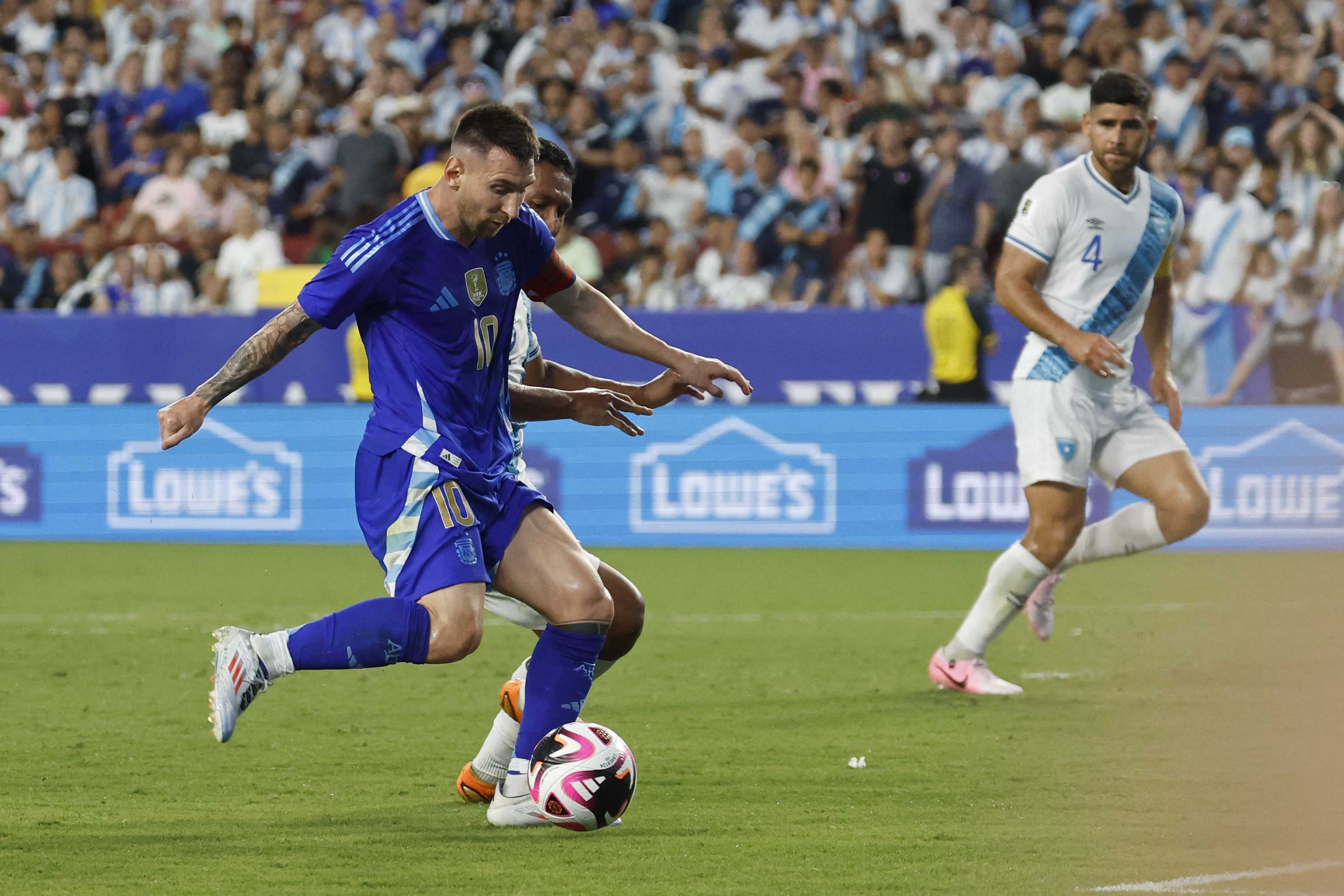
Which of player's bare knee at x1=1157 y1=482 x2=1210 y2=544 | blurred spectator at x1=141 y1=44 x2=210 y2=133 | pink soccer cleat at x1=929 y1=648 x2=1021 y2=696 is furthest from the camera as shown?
blurred spectator at x1=141 y1=44 x2=210 y2=133

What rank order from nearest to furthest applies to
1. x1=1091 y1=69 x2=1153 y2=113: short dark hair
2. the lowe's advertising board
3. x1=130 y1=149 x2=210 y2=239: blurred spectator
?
x1=1091 y1=69 x2=1153 y2=113: short dark hair < the lowe's advertising board < x1=130 y1=149 x2=210 y2=239: blurred spectator

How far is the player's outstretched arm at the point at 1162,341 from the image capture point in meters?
7.66

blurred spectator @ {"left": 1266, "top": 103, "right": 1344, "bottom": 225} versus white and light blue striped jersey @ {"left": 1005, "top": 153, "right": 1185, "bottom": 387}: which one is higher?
blurred spectator @ {"left": 1266, "top": 103, "right": 1344, "bottom": 225}

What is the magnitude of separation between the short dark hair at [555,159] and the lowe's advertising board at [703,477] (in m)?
7.66

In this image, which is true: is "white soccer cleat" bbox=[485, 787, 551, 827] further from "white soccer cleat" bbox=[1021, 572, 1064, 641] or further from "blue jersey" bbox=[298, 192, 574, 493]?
"white soccer cleat" bbox=[1021, 572, 1064, 641]

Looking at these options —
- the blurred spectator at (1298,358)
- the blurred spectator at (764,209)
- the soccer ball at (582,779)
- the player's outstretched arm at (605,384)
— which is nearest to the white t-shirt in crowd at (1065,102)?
the blurred spectator at (764,209)

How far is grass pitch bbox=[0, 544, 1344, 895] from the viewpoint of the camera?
4.60 m

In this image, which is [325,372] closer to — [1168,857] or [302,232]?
[302,232]

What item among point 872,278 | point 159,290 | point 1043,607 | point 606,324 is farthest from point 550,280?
point 159,290

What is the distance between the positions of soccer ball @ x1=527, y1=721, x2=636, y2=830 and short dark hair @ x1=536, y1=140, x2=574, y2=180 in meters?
1.78

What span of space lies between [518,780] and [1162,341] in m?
3.93

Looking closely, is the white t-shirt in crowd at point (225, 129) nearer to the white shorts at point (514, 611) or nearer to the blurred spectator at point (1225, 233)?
the blurred spectator at point (1225, 233)

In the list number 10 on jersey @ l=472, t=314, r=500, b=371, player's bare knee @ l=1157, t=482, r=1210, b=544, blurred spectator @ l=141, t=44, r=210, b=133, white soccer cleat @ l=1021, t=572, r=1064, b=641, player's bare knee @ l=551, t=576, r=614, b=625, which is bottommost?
white soccer cleat @ l=1021, t=572, r=1064, b=641

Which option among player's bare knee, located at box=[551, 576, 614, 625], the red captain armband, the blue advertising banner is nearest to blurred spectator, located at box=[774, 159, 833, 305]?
the blue advertising banner
